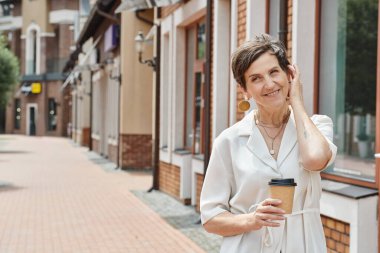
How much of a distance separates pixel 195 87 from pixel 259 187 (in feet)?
28.7

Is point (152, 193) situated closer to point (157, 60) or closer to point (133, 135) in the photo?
point (157, 60)

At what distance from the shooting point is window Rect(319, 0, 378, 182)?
5840 mm

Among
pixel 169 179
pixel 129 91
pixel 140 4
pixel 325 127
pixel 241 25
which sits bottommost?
pixel 169 179

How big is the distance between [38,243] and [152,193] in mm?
4996

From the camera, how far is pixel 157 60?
12.0m

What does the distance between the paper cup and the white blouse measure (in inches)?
4.3

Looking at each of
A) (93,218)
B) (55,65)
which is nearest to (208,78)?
(93,218)

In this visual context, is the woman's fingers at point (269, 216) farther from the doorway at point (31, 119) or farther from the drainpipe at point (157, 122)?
the doorway at point (31, 119)

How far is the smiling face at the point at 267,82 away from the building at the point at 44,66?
48.0 metres

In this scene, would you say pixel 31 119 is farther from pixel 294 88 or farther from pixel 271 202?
pixel 271 202

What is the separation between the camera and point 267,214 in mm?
1755

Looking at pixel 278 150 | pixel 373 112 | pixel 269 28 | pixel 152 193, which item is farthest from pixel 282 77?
pixel 152 193

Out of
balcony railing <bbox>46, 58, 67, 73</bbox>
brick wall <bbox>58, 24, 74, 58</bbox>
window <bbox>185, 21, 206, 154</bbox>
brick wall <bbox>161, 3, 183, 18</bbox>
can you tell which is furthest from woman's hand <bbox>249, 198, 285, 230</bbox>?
balcony railing <bbox>46, 58, 67, 73</bbox>

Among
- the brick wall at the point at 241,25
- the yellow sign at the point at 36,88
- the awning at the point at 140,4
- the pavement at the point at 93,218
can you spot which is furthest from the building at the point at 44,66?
the brick wall at the point at 241,25
